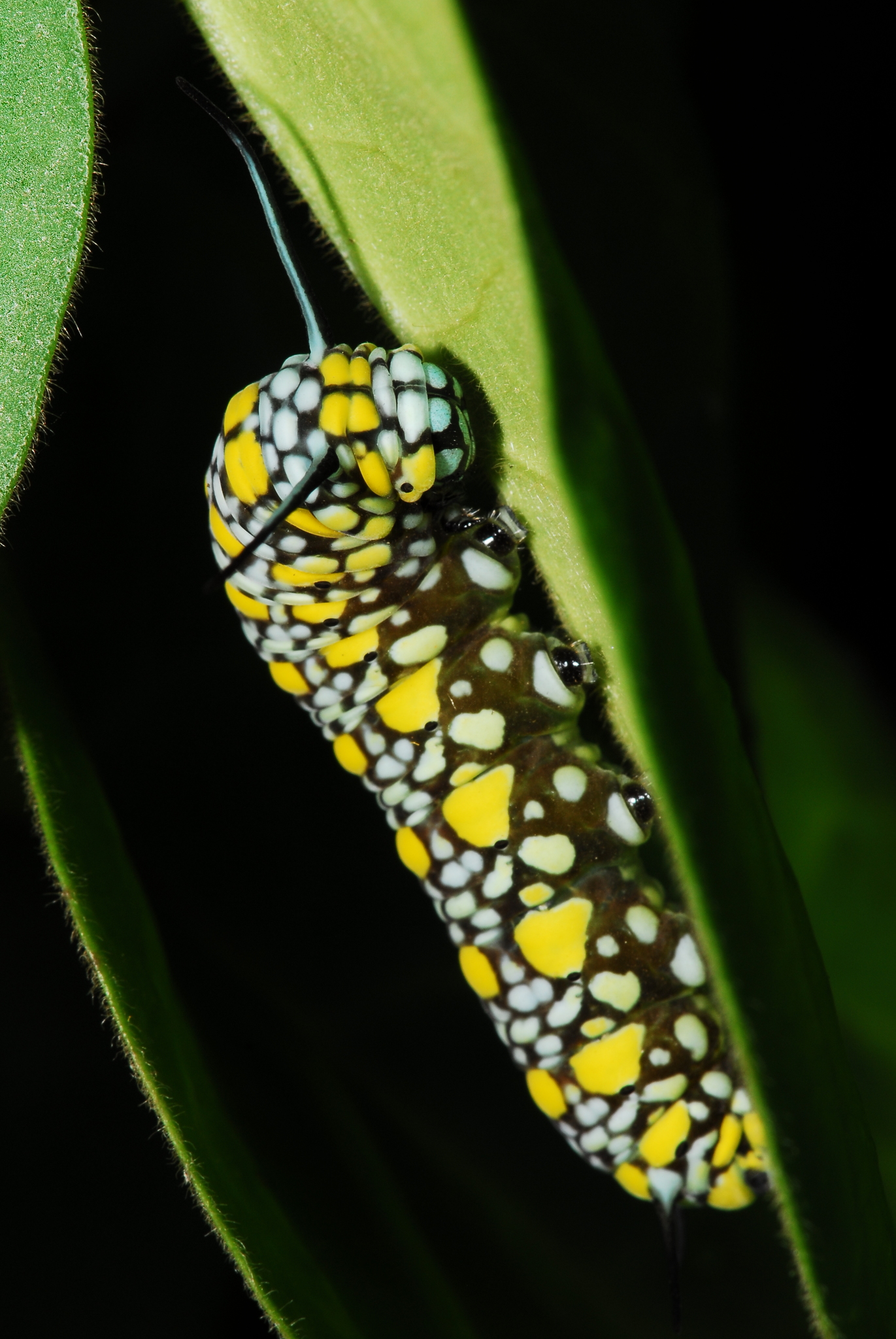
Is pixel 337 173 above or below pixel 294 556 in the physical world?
above

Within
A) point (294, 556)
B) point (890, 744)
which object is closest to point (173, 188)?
point (294, 556)

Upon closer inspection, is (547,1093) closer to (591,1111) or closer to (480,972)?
(591,1111)

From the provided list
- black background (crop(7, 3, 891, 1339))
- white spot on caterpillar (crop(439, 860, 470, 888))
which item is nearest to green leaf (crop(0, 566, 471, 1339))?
black background (crop(7, 3, 891, 1339))

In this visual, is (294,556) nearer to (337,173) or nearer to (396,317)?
(396,317)

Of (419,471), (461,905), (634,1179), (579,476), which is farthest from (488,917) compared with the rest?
(579,476)

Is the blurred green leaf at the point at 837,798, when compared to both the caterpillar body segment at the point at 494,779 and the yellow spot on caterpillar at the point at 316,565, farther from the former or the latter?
the yellow spot on caterpillar at the point at 316,565

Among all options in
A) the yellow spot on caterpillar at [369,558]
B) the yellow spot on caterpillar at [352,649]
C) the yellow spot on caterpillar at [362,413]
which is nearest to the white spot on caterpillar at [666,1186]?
the yellow spot on caterpillar at [352,649]
